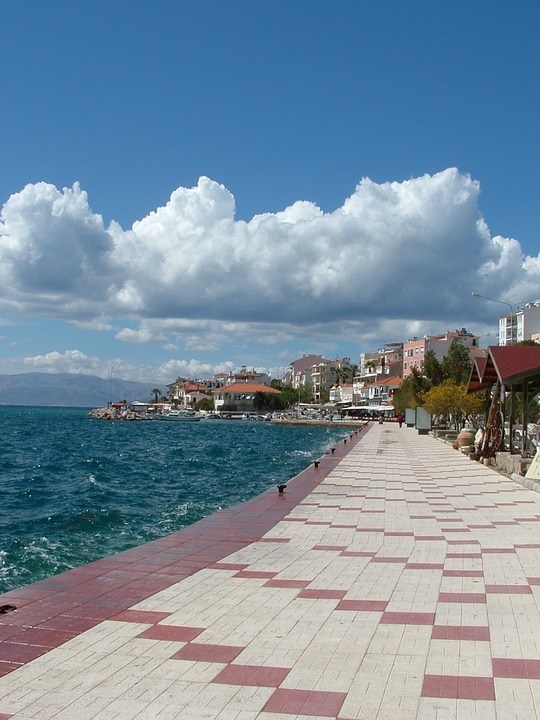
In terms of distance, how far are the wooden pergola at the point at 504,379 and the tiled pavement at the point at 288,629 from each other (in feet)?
29.6

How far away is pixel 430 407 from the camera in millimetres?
41625

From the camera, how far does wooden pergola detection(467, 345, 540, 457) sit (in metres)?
19.4

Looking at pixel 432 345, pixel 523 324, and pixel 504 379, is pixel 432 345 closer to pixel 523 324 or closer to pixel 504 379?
pixel 523 324

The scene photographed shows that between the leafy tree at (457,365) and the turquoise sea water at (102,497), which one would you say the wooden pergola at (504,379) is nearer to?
the turquoise sea water at (102,497)

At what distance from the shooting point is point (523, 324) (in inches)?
3757

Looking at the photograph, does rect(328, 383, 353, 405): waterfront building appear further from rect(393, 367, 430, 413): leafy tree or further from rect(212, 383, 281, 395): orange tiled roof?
rect(393, 367, 430, 413): leafy tree

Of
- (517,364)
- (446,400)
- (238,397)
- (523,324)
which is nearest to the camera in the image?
(517,364)

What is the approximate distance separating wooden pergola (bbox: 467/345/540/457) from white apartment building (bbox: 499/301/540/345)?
69.3 meters

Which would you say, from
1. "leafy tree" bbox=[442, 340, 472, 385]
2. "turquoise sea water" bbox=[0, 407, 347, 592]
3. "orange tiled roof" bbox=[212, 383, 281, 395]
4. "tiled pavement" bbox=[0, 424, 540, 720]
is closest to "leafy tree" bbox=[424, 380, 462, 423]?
"turquoise sea water" bbox=[0, 407, 347, 592]

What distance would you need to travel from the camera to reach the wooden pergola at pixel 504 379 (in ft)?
63.6

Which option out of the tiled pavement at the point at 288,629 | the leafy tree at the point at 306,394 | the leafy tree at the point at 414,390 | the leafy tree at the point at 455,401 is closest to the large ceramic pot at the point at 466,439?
the leafy tree at the point at 455,401

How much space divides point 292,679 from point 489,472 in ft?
57.4

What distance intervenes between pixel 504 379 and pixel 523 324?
266 ft

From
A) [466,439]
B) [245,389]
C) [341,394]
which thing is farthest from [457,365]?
[245,389]
